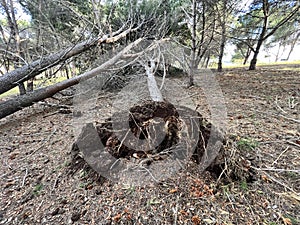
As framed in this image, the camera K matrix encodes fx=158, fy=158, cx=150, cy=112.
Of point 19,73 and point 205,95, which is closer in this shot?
point 19,73

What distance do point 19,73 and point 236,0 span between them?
259 inches

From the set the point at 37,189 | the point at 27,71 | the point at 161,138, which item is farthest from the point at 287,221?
the point at 27,71

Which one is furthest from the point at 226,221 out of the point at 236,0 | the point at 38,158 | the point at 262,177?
the point at 236,0

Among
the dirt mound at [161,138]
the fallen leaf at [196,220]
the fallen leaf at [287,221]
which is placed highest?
the dirt mound at [161,138]

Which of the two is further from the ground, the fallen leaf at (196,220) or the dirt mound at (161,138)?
the dirt mound at (161,138)

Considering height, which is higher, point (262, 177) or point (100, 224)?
point (262, 177)

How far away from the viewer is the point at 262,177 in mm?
1285

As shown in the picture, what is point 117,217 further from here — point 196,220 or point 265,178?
point 265,178

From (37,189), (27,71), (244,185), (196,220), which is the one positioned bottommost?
(37,189)

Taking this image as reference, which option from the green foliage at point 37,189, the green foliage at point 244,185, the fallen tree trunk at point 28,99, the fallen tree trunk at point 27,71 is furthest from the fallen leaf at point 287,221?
the fallen tree trunk at point 28,99

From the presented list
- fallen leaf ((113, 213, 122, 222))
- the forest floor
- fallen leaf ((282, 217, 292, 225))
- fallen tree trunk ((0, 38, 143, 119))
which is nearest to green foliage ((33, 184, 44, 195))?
the forest floor

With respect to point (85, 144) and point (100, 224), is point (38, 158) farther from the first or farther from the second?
point (100, 224)

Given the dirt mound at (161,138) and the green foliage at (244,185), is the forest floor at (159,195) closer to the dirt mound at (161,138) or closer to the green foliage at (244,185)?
the green foliage at (244,185)

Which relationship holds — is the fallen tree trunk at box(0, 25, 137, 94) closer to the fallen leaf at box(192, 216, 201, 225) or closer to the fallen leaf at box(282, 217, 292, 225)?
the fallen leaf at box(192, 216, 201, 225)
